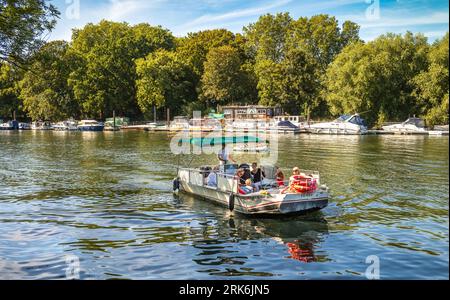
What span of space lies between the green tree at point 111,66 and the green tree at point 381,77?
55817 millimetres

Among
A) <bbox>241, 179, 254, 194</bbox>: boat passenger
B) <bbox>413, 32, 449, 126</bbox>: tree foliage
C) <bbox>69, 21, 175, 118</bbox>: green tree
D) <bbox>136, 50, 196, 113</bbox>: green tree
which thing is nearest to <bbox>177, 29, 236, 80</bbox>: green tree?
<bbox>136, 50, 196, 113</bbox>: green tree

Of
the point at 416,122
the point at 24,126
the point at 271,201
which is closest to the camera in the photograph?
the point at 271,201

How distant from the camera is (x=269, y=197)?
22.5 metres

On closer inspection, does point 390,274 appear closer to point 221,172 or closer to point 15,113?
point 221,172

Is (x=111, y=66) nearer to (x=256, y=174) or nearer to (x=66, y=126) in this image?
(x=66, y=126)

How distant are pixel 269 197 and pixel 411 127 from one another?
69.0 meters

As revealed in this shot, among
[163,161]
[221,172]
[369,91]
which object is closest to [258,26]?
[369,91]

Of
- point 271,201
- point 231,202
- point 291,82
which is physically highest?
point 291,82

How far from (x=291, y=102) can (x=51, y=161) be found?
7157 cm

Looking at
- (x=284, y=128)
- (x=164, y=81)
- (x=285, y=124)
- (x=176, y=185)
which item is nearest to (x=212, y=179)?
(x=176, y=185)

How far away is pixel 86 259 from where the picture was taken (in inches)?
670

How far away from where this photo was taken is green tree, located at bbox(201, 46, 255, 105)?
113m

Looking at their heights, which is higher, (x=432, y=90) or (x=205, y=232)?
(x=432, y=90)

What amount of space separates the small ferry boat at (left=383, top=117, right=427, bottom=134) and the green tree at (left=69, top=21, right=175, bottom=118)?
6931 cm
